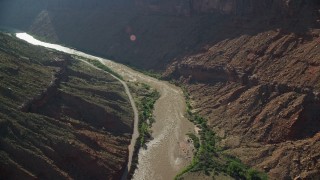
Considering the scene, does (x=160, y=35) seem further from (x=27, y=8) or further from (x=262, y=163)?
(x=27, y=8)

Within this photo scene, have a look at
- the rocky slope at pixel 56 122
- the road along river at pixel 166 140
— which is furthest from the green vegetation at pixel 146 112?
the rocky slope at pixel 56 122

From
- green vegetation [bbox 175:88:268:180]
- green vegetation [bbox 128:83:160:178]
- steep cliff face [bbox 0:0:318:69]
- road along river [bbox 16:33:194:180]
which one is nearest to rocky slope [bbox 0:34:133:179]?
green vegetation [bbox 128:83:160:178]

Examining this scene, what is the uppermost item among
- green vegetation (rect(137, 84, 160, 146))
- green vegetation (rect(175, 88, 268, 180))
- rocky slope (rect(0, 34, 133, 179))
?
rocky slope (rect(0, 34, 133, 179))

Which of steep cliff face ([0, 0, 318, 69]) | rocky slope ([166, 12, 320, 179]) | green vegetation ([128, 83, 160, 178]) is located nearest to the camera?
rocky slope ([166, 12, 320, 179])

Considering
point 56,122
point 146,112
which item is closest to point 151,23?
point 146,112

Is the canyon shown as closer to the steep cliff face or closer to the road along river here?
the steep cliff face

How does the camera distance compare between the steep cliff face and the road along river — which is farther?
the steep cliff face

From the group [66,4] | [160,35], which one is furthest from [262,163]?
[66,4]
